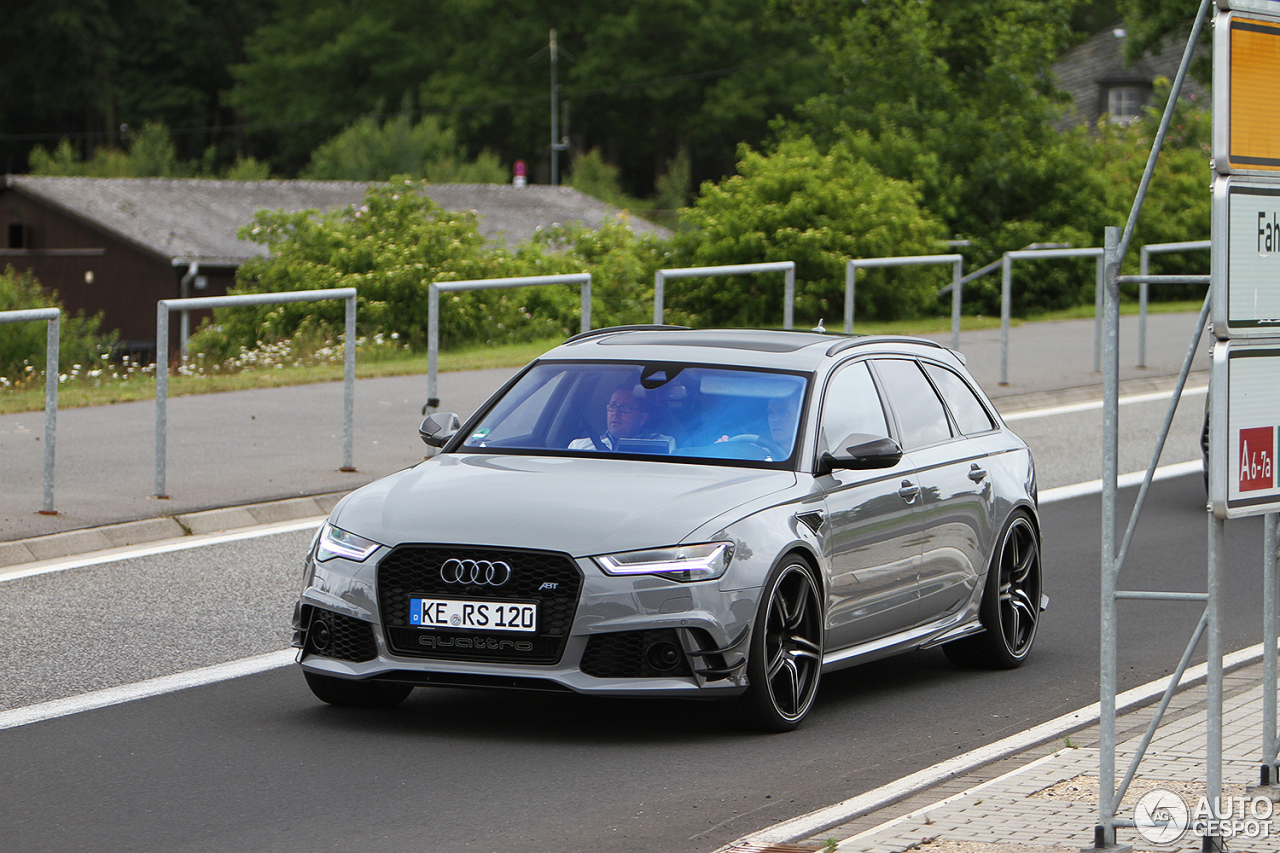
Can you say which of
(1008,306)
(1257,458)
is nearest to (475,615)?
(1257,458)

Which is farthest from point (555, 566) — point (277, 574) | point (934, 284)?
point (934, 284)

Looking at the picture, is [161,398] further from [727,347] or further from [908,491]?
[908,491]

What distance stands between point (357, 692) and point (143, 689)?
3.39 ft

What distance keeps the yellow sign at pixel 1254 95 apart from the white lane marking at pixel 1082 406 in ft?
46.0

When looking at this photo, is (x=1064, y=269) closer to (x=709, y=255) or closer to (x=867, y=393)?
(x=709, y=255)

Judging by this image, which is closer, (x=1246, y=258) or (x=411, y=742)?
(x=1246, y=258)

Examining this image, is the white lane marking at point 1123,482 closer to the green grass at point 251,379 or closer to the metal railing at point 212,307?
the metal railing at point 212,307

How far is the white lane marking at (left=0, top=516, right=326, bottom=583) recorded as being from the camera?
1097 cm

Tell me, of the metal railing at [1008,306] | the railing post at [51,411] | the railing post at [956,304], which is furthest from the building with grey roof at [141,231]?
the railing post at [51,411]

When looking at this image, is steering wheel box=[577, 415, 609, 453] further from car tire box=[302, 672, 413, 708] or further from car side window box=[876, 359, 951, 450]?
car side window box=[876, 359, 951, 450]

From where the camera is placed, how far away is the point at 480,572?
705cm

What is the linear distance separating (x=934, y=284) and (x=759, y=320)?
4781 mm

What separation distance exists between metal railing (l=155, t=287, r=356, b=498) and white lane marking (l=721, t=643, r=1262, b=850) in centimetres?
683

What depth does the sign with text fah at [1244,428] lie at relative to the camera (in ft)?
16.6
